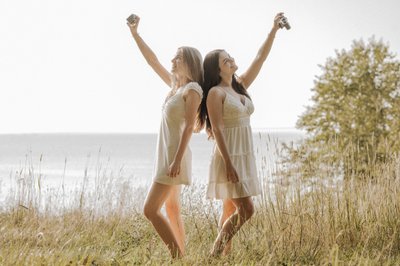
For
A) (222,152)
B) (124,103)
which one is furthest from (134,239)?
(124,103)

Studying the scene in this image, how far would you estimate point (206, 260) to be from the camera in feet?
10.9

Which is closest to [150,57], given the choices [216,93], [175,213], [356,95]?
[216,93]

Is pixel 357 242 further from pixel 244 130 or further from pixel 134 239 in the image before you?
pixel 134 239

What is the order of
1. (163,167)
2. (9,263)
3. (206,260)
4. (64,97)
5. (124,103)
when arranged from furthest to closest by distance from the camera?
(124,103), (64,97), (163,167), (206,260), (9,263)

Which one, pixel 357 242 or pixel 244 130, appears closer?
pixel 244 130

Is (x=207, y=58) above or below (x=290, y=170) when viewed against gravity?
above

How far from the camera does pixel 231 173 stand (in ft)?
11.3


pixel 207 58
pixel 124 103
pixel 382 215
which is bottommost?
pixel 382 215

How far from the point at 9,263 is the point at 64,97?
8415cm

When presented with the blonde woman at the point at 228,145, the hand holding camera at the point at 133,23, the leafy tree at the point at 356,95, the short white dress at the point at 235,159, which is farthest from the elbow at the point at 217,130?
the leafy tree at the point at 356,95

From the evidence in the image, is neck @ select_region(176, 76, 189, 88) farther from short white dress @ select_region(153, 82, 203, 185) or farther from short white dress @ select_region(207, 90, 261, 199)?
short white dress @ select_region(207, 90, 261, 199)

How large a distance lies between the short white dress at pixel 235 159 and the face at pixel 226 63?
0.61 ft

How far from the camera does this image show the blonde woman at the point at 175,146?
346cm

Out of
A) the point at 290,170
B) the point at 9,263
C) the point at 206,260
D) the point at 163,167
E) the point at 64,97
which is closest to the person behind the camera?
the point at 9,263
